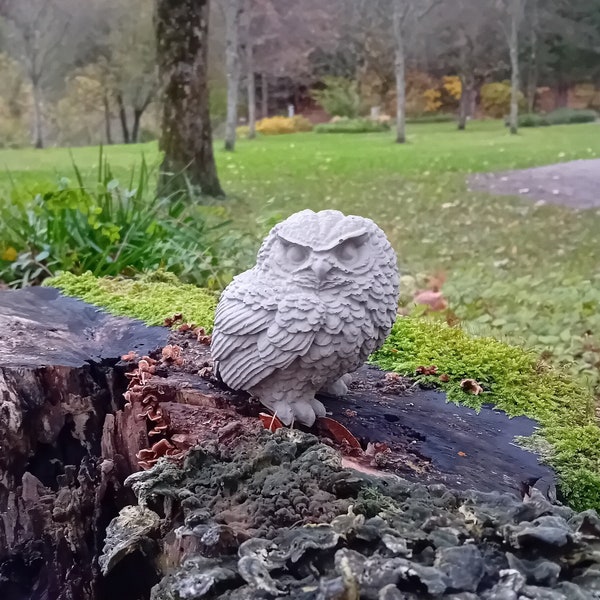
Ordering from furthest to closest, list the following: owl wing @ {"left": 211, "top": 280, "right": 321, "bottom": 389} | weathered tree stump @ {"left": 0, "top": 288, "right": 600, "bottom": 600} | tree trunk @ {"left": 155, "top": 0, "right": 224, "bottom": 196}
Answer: tree trunk @ {"left": 155, "top": 0, "right": 224, "bottom": 196}, owl wing @ {"left": 211, "top": 280, "right": 321, "bottom": 389}, weathered tree stump @ {"left": 0, "top": 288, "right": 600, "bottom": 600}

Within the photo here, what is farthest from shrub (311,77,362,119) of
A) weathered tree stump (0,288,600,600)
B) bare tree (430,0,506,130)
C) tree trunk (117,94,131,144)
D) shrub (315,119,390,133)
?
weathered tree stump (0,288,600,600)

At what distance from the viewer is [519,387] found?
1.27 meters

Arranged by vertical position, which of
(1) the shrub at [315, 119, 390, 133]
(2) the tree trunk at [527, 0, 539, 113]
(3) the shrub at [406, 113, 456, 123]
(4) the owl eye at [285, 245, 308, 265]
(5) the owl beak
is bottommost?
(5) the owl beak

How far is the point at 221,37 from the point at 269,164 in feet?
1.65

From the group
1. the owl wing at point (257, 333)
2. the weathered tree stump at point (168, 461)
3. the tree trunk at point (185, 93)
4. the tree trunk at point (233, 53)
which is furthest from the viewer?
the tree trunk at point (185, 93)

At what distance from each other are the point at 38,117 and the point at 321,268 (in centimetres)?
194

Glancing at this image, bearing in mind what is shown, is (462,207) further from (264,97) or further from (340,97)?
(264,97)

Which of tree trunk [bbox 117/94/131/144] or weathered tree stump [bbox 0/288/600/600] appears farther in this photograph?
tree trunk [bbox 117/94/131/144]

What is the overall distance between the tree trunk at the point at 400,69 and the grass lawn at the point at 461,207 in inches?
1.3

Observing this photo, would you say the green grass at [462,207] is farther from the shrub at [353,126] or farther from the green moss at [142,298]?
the green moss at [142,298]

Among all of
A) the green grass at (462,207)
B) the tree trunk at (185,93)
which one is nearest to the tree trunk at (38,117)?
the green grass at (462,207)

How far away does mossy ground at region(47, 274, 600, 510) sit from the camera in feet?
3.48

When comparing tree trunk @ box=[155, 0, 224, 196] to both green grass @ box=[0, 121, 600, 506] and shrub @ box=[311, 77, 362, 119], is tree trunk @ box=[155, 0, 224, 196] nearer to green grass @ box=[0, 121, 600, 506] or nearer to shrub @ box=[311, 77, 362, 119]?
green grass @ box=[0, 121, 600, 506]

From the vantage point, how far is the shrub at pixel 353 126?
7.50 feet
